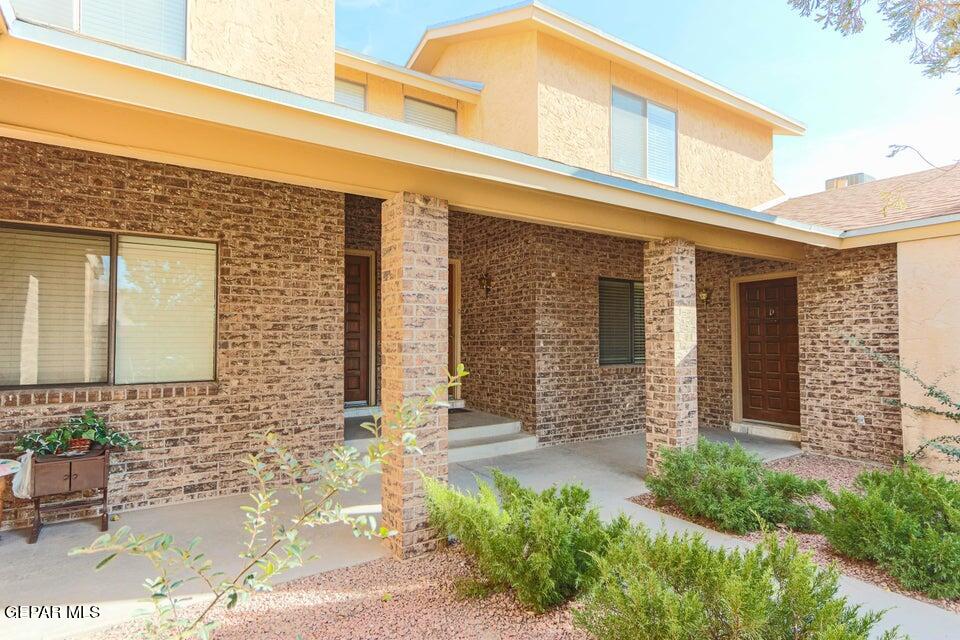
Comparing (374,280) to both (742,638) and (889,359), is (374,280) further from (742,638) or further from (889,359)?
(889,359)

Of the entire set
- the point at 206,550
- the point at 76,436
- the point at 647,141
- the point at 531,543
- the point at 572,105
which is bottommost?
the point at 206,550

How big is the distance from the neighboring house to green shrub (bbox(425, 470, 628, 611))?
576mm

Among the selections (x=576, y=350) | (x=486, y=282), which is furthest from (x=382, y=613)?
(x=486, y=282)

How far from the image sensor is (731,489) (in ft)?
14.6

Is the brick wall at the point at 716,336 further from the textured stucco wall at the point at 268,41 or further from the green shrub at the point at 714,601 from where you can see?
the textured stucco wall at the point at 268,41

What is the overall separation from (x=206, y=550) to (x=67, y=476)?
126 centimetres

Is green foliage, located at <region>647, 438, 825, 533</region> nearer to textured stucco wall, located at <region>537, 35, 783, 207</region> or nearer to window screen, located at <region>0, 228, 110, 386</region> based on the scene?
textured stucco wall, located at <region>537, 35, 783, 207</region>

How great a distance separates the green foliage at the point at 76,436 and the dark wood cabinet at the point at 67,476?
10cm

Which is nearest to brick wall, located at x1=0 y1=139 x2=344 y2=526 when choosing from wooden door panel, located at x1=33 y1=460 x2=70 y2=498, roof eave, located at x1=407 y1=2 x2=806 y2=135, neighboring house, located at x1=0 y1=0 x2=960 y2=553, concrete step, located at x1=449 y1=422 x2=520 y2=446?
neighboring house, located at x1=0 y1=0 x2=960 y2=553

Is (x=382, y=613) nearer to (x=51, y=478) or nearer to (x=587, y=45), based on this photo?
(x=51, y=478)

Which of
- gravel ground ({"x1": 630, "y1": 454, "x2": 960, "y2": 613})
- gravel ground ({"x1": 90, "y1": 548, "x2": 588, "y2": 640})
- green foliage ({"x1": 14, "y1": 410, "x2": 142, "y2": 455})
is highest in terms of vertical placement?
green foliage ({"x1": 14, "y1": 410, "x2": 142, "y2": 455})

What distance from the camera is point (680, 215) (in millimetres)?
5082

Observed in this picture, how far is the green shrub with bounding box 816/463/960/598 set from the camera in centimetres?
325

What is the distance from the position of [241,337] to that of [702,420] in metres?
7.48
